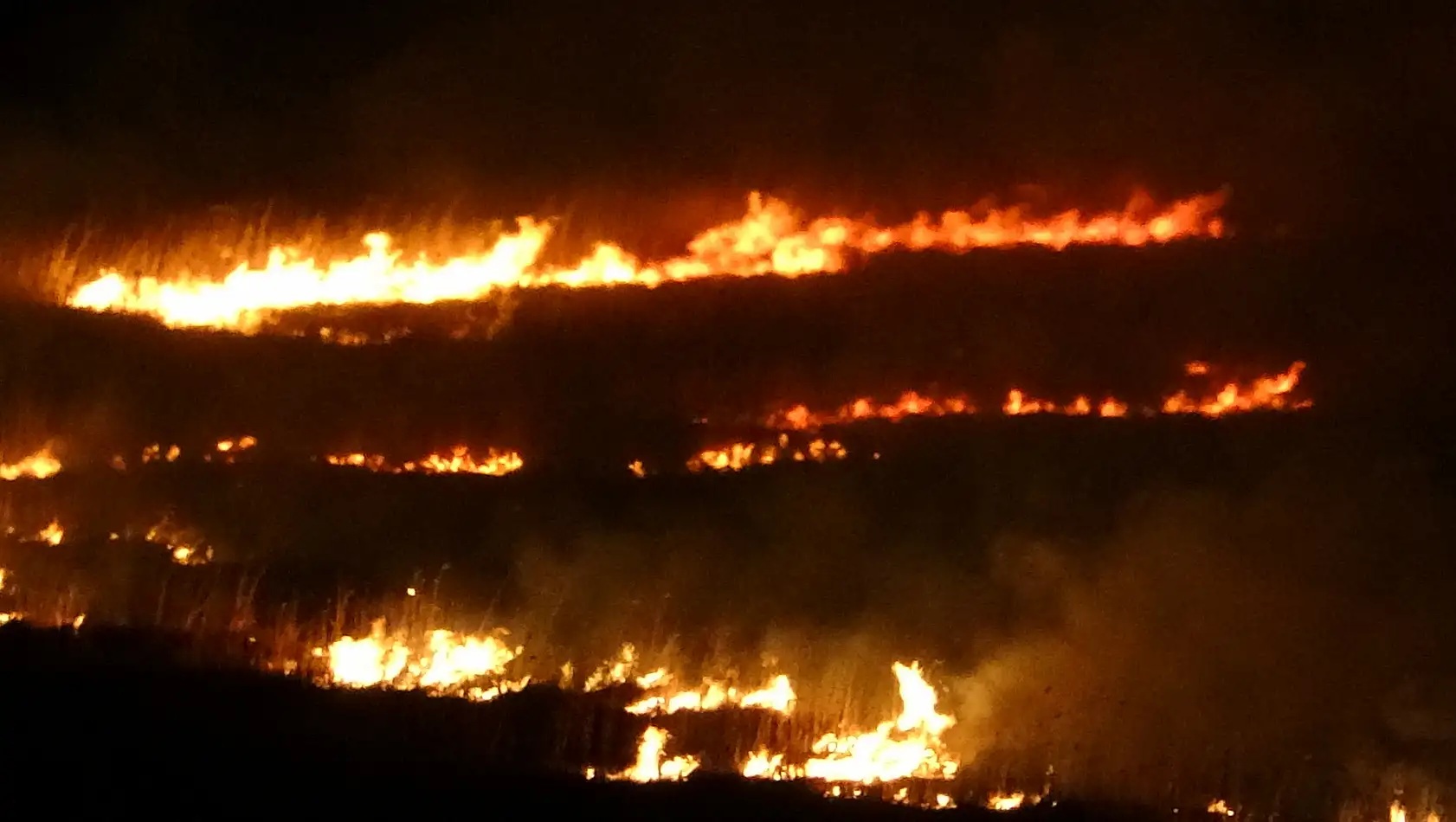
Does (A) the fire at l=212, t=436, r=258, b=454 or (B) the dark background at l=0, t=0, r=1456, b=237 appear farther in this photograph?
(A) the fire at l=212, t=436, r=258, b=454

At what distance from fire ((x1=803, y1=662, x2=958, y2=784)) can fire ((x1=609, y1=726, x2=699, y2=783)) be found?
404 mm

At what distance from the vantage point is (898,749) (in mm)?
4641

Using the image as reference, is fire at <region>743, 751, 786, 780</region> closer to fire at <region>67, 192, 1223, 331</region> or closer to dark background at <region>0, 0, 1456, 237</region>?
fire at <region>67, 192, 1223, 331</region>

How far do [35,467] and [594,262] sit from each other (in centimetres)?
262

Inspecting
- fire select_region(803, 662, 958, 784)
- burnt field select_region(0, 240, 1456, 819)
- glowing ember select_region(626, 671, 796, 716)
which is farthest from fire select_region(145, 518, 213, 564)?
fire select_region(803, 662, 958, 784)

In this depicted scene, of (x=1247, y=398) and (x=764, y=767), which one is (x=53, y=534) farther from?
(x=1247, y=398)

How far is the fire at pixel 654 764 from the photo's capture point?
14.5 ft

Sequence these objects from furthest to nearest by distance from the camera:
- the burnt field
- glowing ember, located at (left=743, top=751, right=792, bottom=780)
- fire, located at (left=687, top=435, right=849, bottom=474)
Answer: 1. fire, located at (left=687, top=435, right=849, bottom=474)
2. the burnt field
3. glowing ember, located at (left=743, top=751, right=792, bottom=780)

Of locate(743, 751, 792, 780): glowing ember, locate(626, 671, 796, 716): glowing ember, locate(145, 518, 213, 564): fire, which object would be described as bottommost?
locate(743, 751, 792, 780): glowing ember

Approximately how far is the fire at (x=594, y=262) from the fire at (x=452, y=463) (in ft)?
1.91

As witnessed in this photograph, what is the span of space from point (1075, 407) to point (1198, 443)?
465 millimetres

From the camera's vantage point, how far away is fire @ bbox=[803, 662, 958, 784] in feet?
14.8

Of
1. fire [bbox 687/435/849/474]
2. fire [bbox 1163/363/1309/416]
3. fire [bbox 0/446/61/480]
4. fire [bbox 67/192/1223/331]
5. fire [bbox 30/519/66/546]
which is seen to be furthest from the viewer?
fire [bbox 0/446/61/480]

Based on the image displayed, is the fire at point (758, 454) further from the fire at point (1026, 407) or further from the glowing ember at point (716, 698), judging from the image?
the glowing ember at point (716, 698)
